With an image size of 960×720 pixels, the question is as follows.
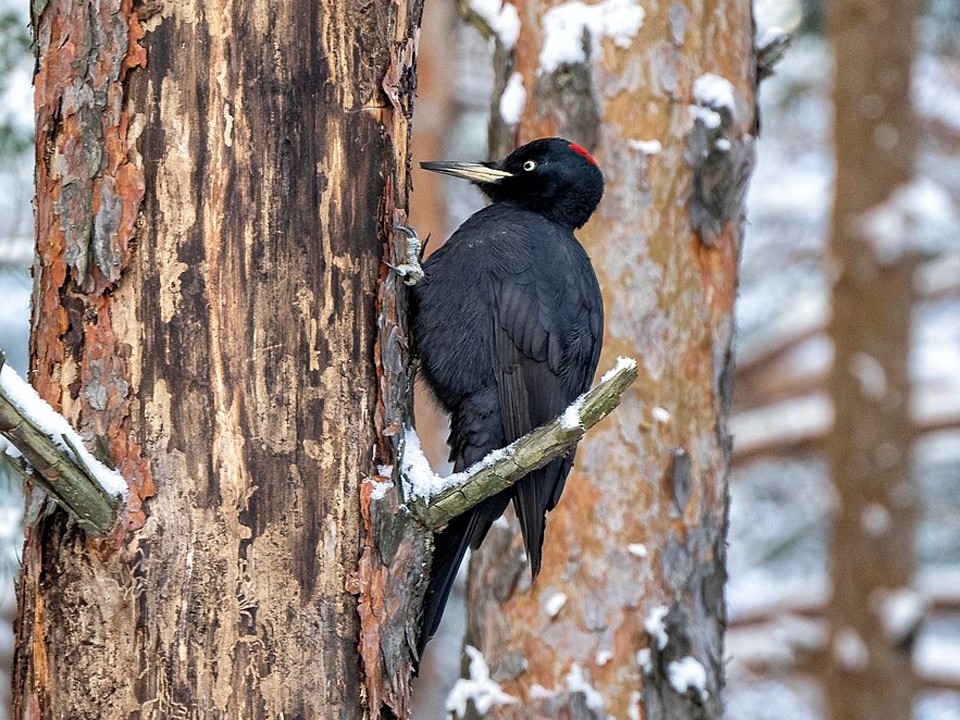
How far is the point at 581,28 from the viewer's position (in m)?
3.18

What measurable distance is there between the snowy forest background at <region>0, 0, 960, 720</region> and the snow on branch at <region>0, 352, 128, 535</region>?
8.86 feet

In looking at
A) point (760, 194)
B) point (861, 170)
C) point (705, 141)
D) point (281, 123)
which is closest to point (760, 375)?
point (760, 194)

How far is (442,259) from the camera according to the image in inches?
110

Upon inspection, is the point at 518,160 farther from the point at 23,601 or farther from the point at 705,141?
the point at 23,601

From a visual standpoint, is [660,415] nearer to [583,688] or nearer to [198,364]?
[583,688]

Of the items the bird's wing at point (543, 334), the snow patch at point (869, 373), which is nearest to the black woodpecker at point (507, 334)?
the bird's wing at point (543, 334)

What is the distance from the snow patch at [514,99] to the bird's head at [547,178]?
152mm

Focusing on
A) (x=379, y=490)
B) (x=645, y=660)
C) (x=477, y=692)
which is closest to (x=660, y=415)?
(x=645, y=660)

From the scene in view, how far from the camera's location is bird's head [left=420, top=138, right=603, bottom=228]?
3.02m

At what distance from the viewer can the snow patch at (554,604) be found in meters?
3.04

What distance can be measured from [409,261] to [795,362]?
8.82 meters

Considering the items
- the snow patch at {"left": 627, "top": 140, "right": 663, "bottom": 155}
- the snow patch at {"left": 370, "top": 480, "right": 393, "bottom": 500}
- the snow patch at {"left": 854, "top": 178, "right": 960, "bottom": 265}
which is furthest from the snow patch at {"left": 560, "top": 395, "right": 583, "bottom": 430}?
the snow patch at {"left": 854, "top": 178, "right": 960, "bottom": 265}

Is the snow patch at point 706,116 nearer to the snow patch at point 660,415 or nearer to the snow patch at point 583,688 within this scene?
the snow patch at point 660,415

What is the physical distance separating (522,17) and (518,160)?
18.2 inches
